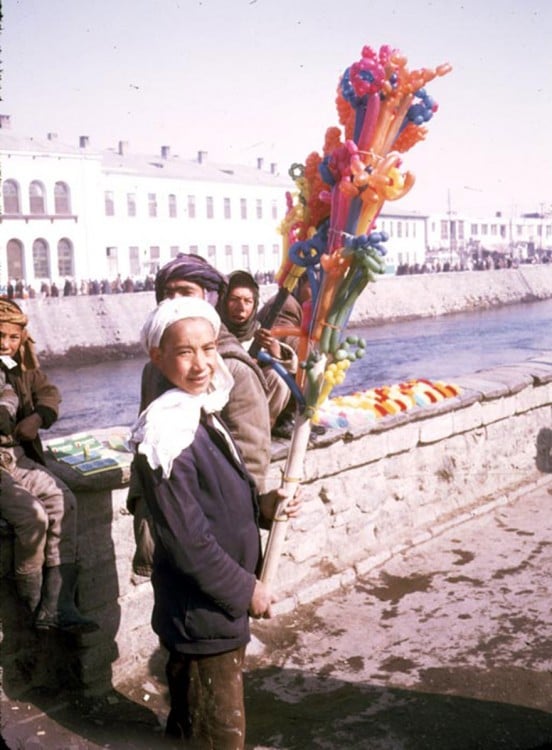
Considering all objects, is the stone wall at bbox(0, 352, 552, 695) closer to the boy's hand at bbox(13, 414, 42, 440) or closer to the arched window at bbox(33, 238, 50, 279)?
the boy's hand at bbox(13, 414, 42, 440)

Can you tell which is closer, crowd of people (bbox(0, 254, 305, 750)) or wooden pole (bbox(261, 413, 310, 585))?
crowd of people (bbox(0, 254, 305, 750))

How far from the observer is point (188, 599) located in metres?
2.62

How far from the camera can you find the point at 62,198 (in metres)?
45.5

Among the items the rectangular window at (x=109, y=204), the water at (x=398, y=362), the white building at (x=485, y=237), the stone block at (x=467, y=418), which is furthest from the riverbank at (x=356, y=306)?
the stone block at (x=467, y=418)

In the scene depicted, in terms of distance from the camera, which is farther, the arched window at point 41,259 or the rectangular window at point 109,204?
the rectangular window at point 109,204

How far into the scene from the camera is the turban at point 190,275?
11.8ft

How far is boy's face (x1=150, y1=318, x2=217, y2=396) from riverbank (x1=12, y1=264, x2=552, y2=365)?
29249 millimetres

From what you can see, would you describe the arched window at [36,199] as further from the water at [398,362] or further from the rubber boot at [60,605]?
the rubber boot at [60,605]

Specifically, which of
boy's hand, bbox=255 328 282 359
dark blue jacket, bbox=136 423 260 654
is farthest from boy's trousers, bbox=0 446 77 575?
boy's hand, bbox=255 328 282 359

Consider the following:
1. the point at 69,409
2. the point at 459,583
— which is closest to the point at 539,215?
the point at 69,409

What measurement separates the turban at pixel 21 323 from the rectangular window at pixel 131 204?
152ft

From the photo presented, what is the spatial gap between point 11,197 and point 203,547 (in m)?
44.7

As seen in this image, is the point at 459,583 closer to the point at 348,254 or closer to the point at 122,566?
the point at 122,566

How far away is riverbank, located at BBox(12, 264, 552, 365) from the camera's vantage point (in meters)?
32.7
